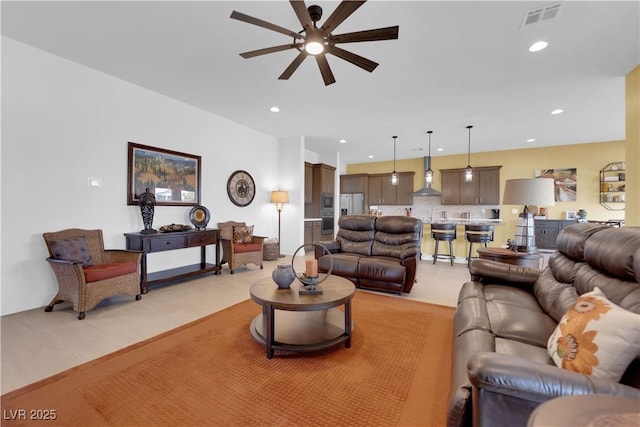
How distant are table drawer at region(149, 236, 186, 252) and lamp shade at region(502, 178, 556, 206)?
4.31 metres

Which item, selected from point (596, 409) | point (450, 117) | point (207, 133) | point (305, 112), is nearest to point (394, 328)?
point (596, 409)

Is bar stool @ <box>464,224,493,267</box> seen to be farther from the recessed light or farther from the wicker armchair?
the wicker armchair

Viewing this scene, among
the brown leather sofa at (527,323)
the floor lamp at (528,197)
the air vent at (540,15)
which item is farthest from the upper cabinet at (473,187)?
the air vent at (540,15)

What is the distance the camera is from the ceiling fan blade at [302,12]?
174cm

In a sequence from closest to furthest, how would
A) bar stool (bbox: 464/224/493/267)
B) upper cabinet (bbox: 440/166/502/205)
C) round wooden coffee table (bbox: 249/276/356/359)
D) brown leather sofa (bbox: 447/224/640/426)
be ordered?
1. brown leather sofa (bbox: 447/224/640/426)
2. round wooden coffee table (bbox: 249/276/356/359)
3. bar stool (bbox: 464/224/493/267)
4. upper cabinet (bbox: 440/166/502/205)

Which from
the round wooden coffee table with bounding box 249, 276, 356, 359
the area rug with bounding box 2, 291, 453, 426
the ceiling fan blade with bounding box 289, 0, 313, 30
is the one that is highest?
the ceiling fan blade with bounding box 289, 0, 313, 30

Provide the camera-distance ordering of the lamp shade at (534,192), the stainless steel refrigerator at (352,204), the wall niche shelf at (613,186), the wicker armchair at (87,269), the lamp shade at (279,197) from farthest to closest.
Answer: the stainless steel refrigerator at (352,204), the wall niche shelf at (613,186), the lamp shade at (279,197), the lamp shade at (534,192), the wicker armchair at (87,269)

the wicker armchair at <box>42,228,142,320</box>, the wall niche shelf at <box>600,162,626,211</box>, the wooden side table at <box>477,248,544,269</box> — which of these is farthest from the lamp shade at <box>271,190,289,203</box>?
the wall niche shelf at <box>600,162,626,211</box>

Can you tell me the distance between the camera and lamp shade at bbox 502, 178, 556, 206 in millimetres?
3078

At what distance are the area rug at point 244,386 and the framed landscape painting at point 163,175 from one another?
7.85 feet

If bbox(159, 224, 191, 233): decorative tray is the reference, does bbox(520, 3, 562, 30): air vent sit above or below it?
above

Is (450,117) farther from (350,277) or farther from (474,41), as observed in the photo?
(350,277)

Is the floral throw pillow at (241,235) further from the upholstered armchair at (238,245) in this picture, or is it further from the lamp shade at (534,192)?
the lamp shade at (534,192)

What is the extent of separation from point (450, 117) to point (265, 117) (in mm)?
3390
